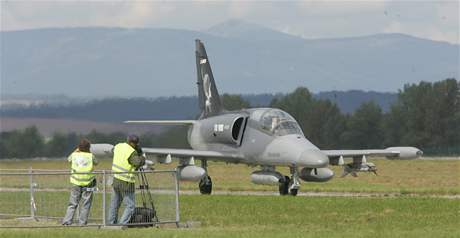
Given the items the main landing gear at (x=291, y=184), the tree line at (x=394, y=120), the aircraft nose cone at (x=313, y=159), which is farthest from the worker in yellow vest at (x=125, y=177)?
the tree line at (x=394, y=120)

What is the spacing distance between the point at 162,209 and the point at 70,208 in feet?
5.93

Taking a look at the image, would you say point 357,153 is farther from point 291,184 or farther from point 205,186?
point 205,186

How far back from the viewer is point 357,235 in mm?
20000

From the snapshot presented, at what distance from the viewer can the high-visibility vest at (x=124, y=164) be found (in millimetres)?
22375

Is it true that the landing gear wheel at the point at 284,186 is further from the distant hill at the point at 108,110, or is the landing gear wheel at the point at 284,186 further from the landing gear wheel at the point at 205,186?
the distant hill at the point at 108,110

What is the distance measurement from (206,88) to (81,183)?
20.2m

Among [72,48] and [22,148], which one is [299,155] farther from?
[72,48]

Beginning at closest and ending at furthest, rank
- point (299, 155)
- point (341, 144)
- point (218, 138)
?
point (299, 155)
point (218, 138)
point (341, 144)

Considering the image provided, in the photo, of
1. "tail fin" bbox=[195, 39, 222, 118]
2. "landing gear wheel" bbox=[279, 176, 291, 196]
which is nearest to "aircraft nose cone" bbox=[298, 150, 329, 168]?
"landing gear wheel" bbox=[279, 176, 291, 196]

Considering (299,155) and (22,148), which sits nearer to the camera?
(299,155)

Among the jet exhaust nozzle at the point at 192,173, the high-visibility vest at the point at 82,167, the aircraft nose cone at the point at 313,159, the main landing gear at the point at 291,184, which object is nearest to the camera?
the high-visibility vest at the point at 82,167

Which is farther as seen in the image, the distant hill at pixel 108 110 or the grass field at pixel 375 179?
the distant hill at pixel 108 110

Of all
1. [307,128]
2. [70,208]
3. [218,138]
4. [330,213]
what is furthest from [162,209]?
[307,128]

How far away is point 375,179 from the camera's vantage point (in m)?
49.1
